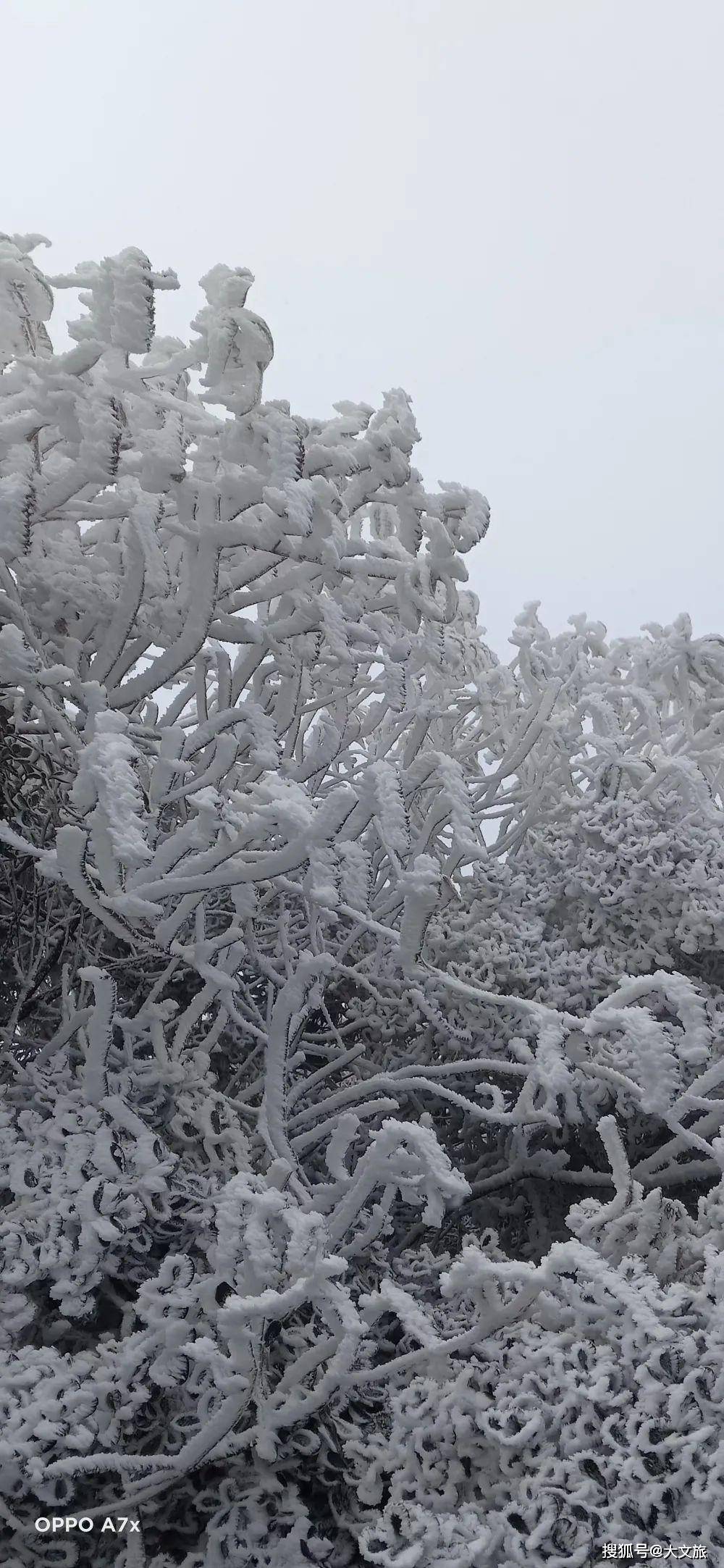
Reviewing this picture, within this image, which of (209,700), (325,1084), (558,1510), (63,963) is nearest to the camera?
(558,1510)

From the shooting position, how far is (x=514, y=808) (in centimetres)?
319

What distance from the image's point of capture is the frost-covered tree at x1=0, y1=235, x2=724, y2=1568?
1558mm

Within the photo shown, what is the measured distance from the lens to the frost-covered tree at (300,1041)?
1558 mm

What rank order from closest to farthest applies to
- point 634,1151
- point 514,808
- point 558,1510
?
point 558,1510
point 634,1151
point 514,808

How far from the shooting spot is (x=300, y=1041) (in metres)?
2.50

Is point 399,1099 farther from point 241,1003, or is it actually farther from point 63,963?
point 63,963

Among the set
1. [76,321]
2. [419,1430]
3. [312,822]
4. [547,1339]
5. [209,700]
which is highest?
[76,321]

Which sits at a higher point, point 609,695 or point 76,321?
point 76,321

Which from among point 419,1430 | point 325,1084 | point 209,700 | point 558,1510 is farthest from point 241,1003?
point 558,1510

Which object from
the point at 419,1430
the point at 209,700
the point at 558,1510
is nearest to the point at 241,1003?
the point at 209,700

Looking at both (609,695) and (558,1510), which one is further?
(609,695)

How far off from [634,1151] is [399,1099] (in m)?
0.55

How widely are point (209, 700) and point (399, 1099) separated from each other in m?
1.16

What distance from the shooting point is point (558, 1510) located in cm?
142
